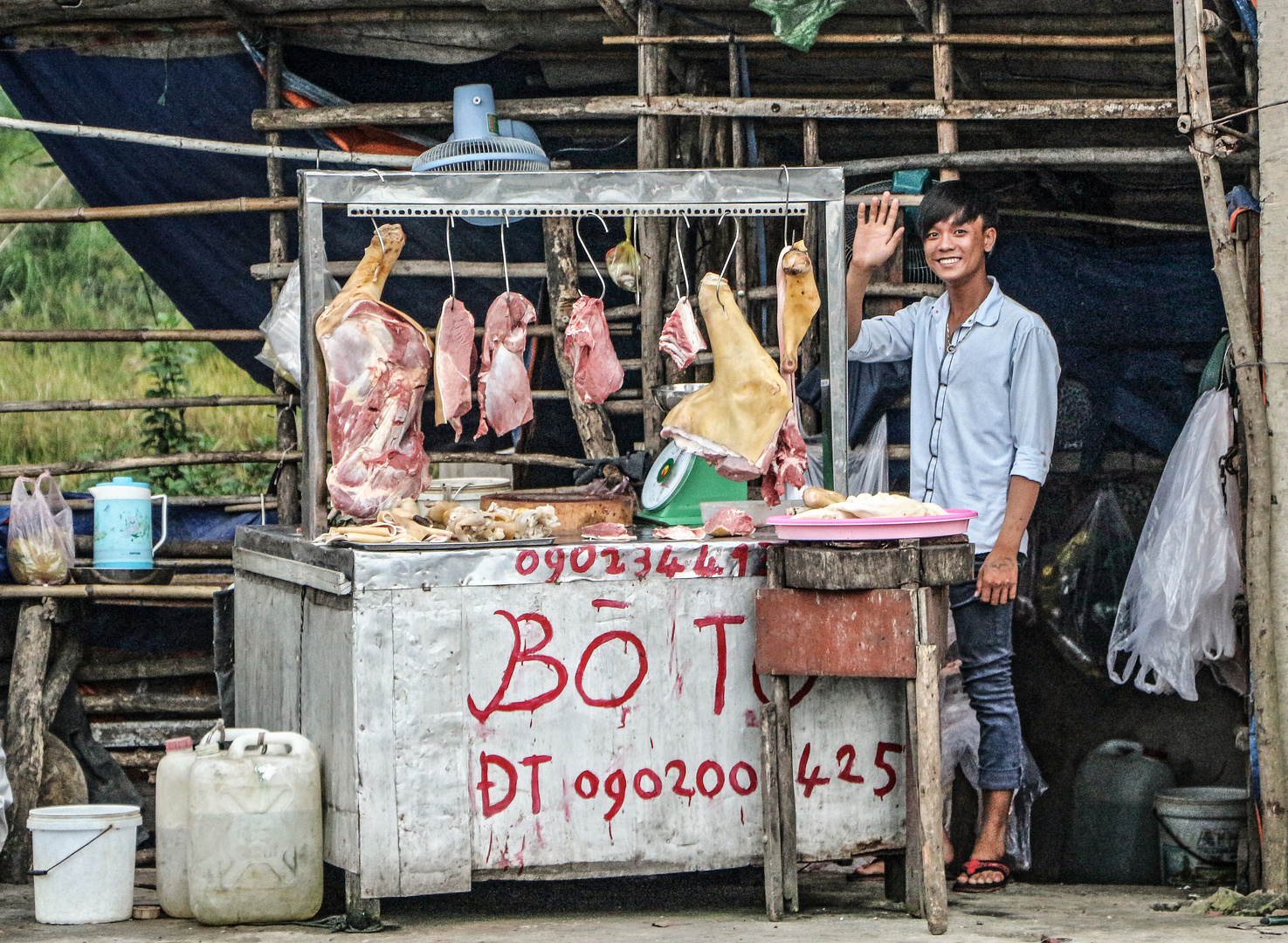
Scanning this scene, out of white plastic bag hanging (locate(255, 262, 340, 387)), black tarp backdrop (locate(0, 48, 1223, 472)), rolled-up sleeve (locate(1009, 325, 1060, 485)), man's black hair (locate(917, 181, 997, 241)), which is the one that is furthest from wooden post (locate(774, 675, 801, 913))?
white plastic bag hanging (locate(255, 262, 340, 387))

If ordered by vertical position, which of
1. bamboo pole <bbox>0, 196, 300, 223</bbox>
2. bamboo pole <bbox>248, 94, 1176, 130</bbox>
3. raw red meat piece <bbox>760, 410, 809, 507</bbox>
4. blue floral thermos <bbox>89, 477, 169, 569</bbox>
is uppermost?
bamboo pole <bbox>248, 94, 1176, 130</bbox>

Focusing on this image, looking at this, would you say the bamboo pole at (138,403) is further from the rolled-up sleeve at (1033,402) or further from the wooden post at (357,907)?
the rolled-up sleeve at (1033,402)

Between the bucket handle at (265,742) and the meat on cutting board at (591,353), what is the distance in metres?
Answer: 1.48

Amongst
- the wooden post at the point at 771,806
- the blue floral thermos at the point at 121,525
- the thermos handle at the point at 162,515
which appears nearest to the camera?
the wooden post at the point at 771,806

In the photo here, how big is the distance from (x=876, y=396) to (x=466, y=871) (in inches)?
99.8

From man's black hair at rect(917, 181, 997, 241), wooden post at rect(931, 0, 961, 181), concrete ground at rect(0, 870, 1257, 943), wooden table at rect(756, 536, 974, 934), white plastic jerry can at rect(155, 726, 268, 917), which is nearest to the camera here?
wooden table at rect(756, 536, 974, 934)

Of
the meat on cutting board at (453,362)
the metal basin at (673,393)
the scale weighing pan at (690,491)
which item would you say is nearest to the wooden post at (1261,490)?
the scale weighing pan at (690,491)

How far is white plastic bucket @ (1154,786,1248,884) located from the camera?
16.3 ft

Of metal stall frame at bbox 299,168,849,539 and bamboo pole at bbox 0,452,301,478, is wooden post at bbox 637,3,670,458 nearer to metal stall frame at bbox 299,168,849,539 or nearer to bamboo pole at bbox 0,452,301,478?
metal stall frame at bbox 299,168,849,539

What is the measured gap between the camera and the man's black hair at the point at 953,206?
191 inches

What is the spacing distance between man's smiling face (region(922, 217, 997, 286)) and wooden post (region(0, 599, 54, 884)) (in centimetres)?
354

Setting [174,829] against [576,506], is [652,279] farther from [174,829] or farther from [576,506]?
[174,829]

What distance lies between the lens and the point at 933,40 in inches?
218

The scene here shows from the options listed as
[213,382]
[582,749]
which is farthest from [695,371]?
[213,382]
